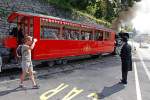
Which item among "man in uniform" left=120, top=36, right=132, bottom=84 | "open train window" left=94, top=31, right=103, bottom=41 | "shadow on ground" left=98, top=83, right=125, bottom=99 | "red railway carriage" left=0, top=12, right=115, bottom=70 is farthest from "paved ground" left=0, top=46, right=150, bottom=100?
"open train window" left=94, top=31, right=103, bottom=41

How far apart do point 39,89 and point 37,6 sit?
14.3 m

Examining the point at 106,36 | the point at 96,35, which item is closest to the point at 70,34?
the point at 96,35

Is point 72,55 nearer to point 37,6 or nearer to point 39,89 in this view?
point 37,6

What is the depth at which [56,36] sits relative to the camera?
1919 cm

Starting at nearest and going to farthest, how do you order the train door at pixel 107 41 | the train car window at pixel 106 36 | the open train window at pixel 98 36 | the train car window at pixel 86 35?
1. the train car window at pixel 86 35
2. the open train window at pixel 98 36
3. the train door at pixel 107 41
4. the train car window at pixel 106 36

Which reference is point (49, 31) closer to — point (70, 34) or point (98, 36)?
point (70, 34)

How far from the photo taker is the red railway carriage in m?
16.8

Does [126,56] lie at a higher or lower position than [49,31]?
lower

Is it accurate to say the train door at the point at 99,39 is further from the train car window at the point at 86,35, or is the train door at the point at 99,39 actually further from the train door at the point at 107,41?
the train car window at the point at 86,35

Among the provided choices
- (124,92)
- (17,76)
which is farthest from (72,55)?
(124,92)

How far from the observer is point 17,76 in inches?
578

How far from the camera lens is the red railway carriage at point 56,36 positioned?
1683cm

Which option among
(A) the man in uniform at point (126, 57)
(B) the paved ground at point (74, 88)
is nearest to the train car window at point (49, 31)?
(B) the paved ground at point (74, 88)

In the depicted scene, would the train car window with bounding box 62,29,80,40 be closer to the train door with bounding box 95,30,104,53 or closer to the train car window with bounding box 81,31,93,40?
the train car window with bounding box 81,31,93,40
